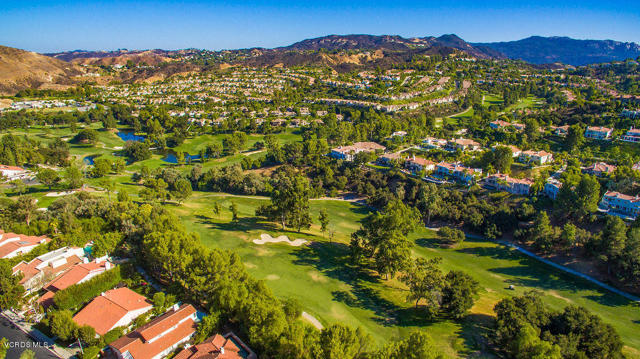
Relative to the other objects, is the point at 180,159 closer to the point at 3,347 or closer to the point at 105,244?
the point at 105,244

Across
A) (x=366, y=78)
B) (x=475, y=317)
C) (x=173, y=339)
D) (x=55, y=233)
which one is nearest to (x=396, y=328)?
(x=475, y=317)

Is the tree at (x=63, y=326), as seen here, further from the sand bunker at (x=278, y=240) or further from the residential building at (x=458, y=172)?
the residential building at (x=458, y=172)

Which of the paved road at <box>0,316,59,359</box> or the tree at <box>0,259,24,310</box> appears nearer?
the paved road at <box>0,316,59,359</box>

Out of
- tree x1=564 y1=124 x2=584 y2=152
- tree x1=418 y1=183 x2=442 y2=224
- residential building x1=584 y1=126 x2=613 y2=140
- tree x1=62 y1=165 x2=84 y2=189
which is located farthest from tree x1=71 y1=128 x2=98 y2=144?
residential building x1=584 y1=126 x2=613 y2=140

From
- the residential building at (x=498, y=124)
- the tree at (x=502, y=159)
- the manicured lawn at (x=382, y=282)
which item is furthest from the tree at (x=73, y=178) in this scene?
the residential building at (x=498, y=124)

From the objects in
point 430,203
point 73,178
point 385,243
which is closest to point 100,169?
point 73,178

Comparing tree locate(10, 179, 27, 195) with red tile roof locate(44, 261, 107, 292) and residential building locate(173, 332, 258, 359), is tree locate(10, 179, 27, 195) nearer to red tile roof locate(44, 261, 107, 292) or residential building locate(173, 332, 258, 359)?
red tile roof locate(44, 261, 107, 292)
